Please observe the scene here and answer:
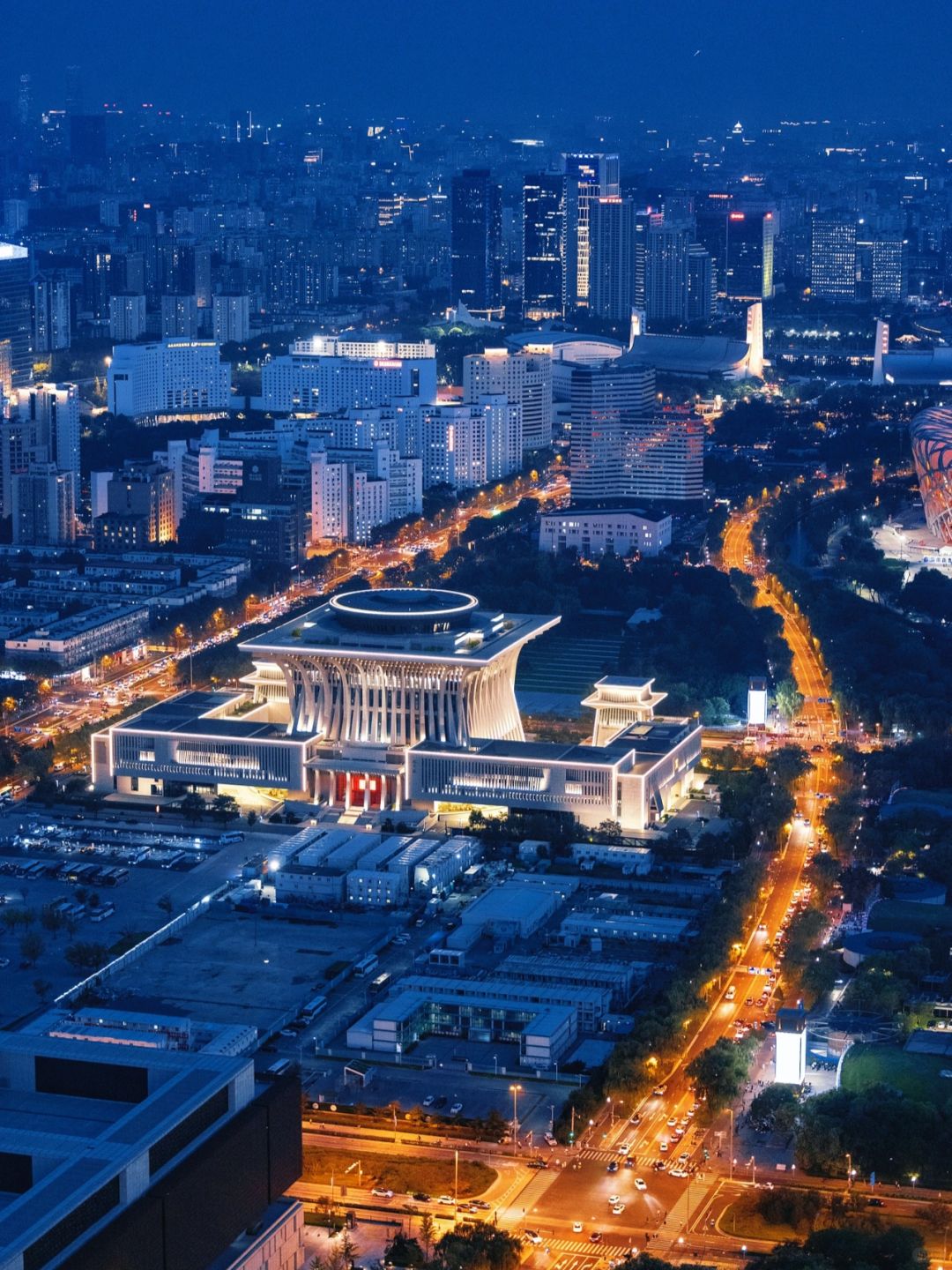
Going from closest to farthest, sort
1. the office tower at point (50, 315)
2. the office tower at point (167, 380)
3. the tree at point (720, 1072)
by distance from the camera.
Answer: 1. the tree at point (720, 1072)
2. the office tower at point (167, 380)
3. the office tower at point (50, 315)

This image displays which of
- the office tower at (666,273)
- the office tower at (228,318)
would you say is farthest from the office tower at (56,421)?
the office tower at (666,273)

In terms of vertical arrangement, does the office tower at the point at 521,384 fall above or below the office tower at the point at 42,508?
above

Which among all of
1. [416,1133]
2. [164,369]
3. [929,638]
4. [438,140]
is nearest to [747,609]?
[929,638]

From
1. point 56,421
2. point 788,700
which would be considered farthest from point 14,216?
point 788,700

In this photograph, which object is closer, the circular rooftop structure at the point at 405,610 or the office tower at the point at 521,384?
the circular rooftop structure at the point at 405,610

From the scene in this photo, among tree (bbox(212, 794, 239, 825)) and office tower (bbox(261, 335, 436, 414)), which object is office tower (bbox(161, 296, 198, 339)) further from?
tree (bbox(212, 794, 239, 825))

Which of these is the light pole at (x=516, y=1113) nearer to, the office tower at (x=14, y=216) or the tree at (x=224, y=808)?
the tree at (x=224, y=808)

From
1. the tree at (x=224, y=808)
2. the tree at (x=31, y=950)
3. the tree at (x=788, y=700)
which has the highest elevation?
the tree at (x=788, y=700)

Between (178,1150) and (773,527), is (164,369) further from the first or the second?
(178,1150)
